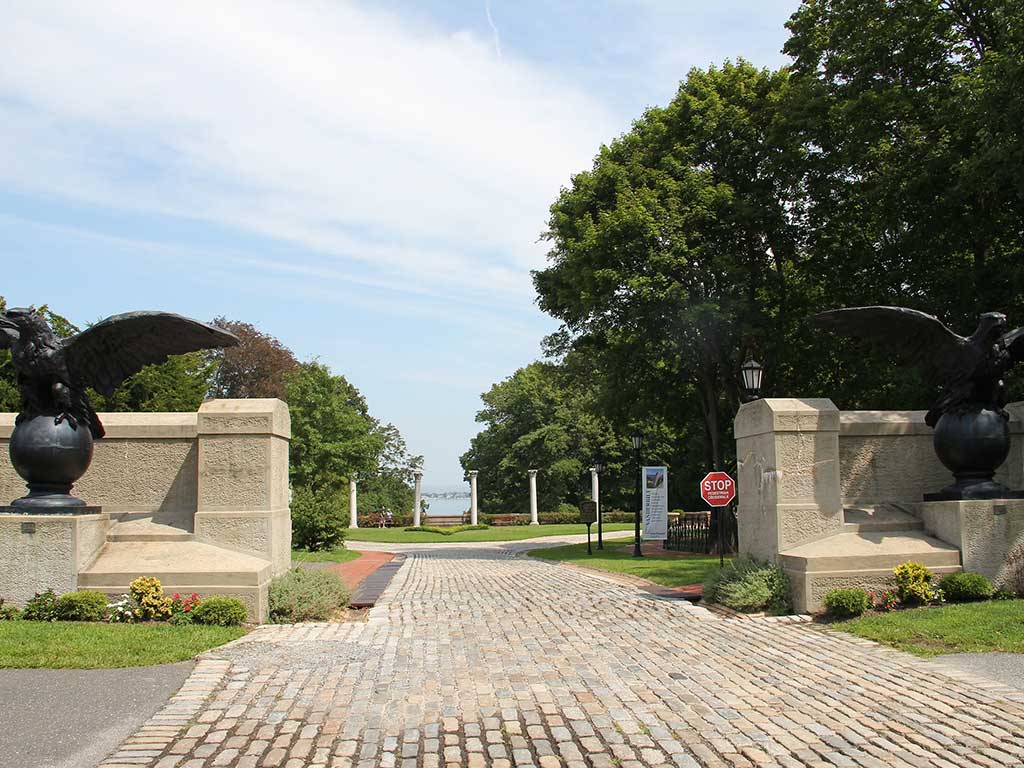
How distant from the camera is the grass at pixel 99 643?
24.7ft

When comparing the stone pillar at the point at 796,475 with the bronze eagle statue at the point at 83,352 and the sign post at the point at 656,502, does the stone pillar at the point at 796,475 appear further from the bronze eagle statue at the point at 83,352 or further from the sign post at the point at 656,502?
the sign post at the point at 656,502

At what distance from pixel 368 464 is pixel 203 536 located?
29.2m

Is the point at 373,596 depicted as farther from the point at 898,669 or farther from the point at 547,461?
the point at 547,461

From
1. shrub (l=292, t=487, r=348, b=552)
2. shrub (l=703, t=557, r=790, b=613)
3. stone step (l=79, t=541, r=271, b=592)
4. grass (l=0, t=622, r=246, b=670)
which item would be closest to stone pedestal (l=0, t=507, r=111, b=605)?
stone step (l=79, t=541, r=271, b=592)

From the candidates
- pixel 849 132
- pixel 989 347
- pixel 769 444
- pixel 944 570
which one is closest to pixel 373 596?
pixel 769 444

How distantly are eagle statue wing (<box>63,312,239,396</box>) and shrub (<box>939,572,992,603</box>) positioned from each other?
903cm

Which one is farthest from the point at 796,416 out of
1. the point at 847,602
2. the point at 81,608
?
the point at 81,608

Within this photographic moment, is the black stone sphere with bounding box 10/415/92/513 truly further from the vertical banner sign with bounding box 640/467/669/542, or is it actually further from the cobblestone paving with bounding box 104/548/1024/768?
the vertical banner sign with bounding box 640/467/669/542

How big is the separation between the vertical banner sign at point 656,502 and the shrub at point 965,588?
14.8m

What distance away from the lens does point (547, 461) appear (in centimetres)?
5900

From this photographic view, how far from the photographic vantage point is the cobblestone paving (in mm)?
5395

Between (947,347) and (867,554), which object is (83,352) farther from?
(947,347)

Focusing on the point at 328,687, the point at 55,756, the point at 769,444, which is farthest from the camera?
the point at 769,444

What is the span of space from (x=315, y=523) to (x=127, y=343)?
51.4 feet
